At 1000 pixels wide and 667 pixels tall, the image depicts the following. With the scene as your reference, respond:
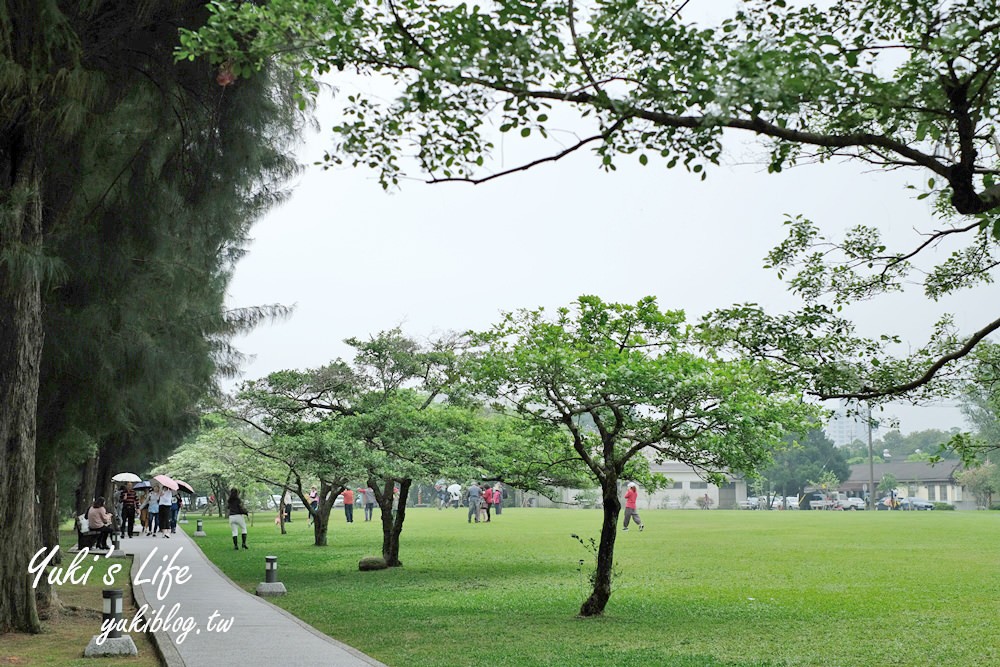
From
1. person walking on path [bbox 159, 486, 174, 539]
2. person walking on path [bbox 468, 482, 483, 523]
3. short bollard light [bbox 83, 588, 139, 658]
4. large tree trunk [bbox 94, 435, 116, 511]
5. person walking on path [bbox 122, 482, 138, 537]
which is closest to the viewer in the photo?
short bollard light [bbox 83, 588, 139, 658]

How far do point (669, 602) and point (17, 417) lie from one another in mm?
8190

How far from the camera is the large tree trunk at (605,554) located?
12.1 m

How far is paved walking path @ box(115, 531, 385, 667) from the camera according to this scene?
9.26m

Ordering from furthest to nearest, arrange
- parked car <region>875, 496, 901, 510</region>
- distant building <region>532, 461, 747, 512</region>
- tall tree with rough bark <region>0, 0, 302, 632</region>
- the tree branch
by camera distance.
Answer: distant building <region>532, 461, 747, 512</region>, parked car <region>875, 496, 901, 510</region>, tall tree with rough bark <region>0, 0, 302, 632</region>, the tree branch

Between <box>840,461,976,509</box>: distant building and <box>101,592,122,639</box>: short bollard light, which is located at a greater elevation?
<box>840,461,976,509</box>: distant building

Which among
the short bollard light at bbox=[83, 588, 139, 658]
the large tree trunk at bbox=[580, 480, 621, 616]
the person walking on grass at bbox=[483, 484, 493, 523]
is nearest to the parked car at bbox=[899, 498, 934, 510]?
the person walking on grass at bbox=[483, 484, 493, 523]

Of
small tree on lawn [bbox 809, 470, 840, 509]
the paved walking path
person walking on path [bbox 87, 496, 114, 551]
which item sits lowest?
the paved walking path

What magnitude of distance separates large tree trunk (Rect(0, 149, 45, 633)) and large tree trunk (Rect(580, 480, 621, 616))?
19.9 feet

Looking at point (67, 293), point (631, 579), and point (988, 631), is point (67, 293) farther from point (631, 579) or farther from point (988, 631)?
point (988, 631)

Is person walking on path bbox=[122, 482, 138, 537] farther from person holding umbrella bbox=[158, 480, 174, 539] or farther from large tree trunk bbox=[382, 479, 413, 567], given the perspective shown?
large tree trunk bbox=[382, 479, 413, 567]

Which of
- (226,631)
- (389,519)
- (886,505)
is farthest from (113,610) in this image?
(886,505)

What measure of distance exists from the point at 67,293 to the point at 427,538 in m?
18.6

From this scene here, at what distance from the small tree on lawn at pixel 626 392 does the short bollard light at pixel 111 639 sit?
4.43 m

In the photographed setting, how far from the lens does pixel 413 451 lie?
18.3 metres
